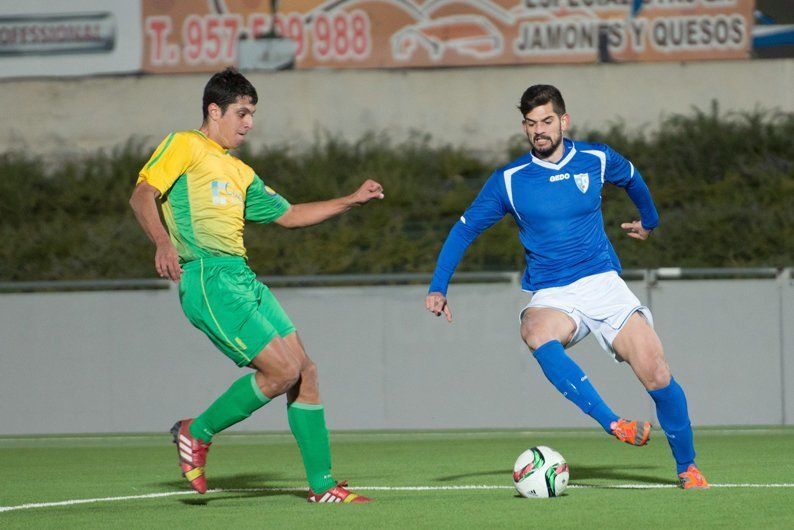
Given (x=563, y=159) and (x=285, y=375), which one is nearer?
(x=285, y=375)

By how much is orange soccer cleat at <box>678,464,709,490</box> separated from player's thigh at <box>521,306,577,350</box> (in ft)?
2.92

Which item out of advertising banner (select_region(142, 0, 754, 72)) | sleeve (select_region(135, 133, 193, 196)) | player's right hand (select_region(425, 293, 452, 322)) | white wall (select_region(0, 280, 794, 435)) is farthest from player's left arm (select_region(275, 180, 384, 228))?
advertising banner (select_region(142, 0, 754, 72))

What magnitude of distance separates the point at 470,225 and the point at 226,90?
1.53 m

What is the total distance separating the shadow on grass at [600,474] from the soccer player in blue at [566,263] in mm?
661

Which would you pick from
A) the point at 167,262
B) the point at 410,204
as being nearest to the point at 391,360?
the point at 410,204

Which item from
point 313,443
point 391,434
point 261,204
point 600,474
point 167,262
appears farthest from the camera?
point 391,434

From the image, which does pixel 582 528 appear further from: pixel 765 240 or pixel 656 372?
pixel 765 240

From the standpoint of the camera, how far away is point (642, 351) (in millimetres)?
6859

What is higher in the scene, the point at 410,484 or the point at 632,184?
the point at 632,184

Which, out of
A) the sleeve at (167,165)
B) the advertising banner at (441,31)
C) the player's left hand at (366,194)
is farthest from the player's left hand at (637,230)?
the advertising banner at (441,31)

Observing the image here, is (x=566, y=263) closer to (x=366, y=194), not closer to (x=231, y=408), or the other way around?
(x=366, y=194)

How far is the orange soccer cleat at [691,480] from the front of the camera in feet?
22.0

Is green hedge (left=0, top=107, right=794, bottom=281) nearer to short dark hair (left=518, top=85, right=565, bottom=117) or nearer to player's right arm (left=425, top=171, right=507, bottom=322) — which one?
player's right arm (left=425, top=171, right=507, bottom=322)

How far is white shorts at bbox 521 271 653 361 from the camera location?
7.01 m
